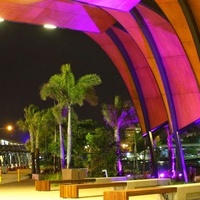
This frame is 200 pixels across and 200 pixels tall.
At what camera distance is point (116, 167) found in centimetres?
3622

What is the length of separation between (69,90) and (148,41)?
880 cm

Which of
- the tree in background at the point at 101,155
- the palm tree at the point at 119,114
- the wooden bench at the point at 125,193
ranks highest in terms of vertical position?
the palm tree at the point at 119,114

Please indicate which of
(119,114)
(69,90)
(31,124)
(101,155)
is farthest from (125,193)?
(31,124)

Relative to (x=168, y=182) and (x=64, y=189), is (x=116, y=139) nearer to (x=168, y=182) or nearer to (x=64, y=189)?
(x=168, y=182)

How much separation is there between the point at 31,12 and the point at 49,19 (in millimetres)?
1633

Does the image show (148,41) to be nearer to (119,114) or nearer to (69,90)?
(69,90)

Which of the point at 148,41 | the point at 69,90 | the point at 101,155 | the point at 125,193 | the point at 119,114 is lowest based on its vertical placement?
the point at 125,193

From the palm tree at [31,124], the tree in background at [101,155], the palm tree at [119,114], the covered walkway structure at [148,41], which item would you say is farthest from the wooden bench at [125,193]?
the palm tree at [31,124]

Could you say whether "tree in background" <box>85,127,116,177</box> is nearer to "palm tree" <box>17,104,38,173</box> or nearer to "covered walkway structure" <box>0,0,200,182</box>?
"covered walkway structure" <box>0,0,200,182</box>

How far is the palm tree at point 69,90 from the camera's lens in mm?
33500

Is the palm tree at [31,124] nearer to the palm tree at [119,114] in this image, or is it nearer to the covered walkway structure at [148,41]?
the palm tree at [119,114]

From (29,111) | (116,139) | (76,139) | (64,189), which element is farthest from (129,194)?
(29,111)

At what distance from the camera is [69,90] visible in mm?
33906

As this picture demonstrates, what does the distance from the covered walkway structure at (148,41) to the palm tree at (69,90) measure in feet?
9.07
